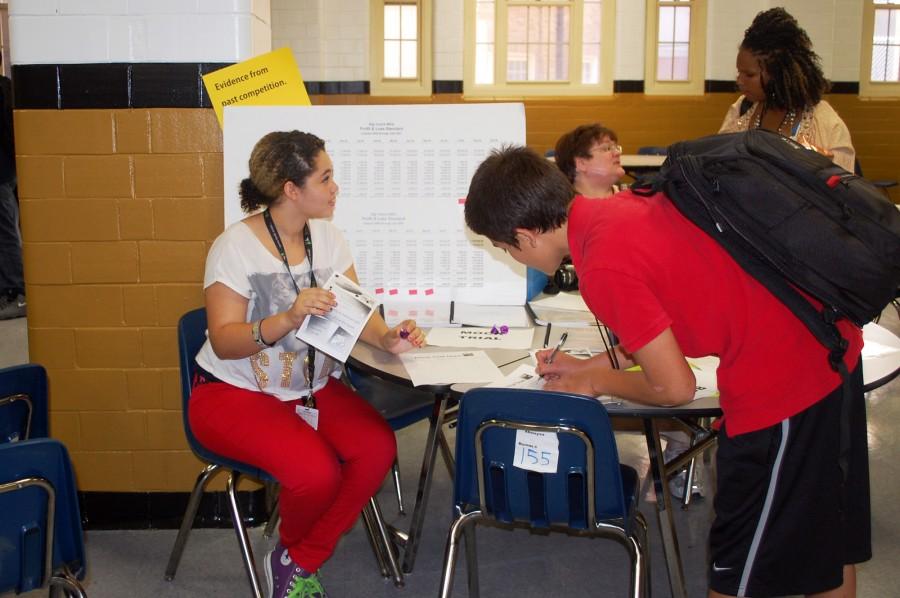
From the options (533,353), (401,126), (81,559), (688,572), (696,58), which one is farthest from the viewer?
(696,58)

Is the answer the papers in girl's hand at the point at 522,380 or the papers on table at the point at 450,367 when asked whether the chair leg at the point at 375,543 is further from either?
the papers in girl's hand at the point at 522,380

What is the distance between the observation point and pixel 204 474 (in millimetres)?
2463

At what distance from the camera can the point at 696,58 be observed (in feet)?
30.8

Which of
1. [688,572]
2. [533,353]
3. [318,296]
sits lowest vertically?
[688,572]

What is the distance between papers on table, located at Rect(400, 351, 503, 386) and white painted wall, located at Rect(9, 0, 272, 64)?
46.6 inches

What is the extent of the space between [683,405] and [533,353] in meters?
0.55

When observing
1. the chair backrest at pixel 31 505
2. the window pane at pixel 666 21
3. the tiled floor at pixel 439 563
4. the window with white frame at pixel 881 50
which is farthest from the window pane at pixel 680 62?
the chair backrest at pixel 31 505

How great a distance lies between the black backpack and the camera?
1.44 m

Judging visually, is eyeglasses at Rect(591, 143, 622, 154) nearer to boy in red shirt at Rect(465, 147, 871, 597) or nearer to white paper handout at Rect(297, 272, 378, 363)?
Result: white paper handout at Rect(297, 272, 378, 363)

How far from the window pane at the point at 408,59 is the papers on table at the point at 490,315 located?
7.33 metres

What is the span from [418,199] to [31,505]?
164 centimetres

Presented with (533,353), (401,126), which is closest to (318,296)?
(533,353)

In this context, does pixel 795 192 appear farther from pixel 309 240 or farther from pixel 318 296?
pixel 309 240

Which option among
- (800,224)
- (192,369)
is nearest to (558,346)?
(800,224)
